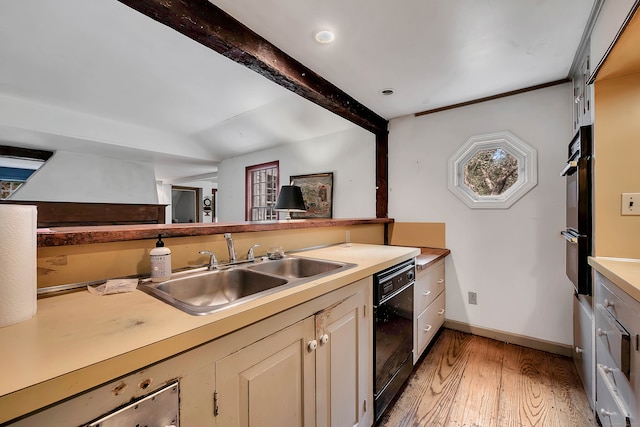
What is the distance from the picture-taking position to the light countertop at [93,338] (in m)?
0.48

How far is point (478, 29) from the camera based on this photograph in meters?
1.62

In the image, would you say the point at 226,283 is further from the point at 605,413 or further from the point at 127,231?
the point at 605,413

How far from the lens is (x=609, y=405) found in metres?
1.26

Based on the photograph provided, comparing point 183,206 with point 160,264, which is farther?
point 183,206

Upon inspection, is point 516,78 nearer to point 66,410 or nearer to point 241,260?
point 241,260

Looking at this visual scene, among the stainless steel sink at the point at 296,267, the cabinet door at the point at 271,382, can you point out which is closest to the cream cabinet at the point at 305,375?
the cabinet door at the point at 271,382

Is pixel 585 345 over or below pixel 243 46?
below

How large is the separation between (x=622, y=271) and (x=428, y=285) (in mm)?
1160

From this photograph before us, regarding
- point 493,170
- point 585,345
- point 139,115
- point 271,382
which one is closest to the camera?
point 271,382

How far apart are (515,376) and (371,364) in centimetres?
A: 129

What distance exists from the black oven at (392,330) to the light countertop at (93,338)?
690 mm

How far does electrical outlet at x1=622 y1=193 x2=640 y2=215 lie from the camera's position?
1469mm

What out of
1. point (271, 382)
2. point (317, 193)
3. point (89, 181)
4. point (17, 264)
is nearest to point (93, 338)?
point (17, 264)

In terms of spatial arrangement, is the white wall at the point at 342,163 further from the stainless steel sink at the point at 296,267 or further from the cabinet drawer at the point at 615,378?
the cabinet drawer at the point at 615,378
